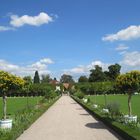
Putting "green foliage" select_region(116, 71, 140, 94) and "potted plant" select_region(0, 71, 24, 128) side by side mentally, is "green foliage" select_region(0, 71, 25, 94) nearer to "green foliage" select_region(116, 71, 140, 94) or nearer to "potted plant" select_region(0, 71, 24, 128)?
"potted plant" select_region(0, 71, 24, 128)

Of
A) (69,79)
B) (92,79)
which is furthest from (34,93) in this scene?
(69,79)

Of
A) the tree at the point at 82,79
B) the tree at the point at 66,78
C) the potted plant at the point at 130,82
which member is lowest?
the potted plant at the point at 130,82

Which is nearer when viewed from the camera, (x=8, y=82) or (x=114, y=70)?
(x=8, y=82)

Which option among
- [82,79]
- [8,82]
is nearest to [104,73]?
[82,79]

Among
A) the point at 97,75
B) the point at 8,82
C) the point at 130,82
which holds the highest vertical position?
the point at 97,75

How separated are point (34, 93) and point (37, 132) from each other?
282 feet

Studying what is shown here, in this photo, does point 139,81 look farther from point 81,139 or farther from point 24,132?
point 24,132

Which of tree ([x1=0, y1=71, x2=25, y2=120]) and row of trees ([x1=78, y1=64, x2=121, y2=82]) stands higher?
row of trees ([x1=78, y1=64, x2=121, y2=82])

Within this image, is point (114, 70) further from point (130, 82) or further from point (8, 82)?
point (8, 82)

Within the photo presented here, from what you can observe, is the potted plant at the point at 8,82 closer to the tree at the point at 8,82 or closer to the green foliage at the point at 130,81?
the tree at the point at 8,82

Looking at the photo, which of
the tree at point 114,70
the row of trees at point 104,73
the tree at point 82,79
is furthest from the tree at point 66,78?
the tree at point 114,70

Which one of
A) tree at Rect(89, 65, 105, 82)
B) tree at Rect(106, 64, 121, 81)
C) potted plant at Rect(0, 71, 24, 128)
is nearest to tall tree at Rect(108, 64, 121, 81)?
tree at Rect(106, 64, 121, 81)

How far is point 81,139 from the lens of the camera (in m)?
14.1

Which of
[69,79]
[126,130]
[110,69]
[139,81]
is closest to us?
[126,130]
